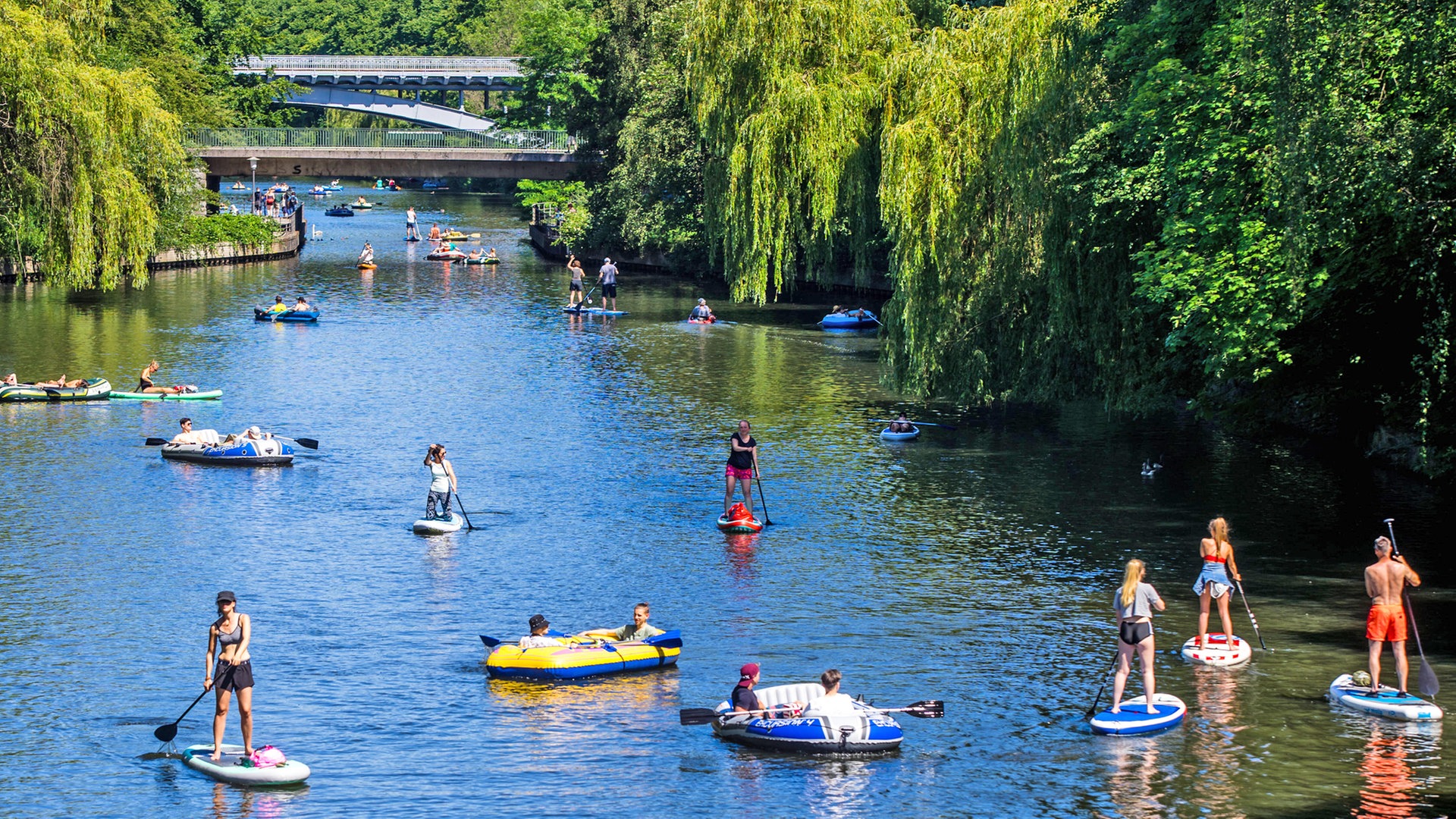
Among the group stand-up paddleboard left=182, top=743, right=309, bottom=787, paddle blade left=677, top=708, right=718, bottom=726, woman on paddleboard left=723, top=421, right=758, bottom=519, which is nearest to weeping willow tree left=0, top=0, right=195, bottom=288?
woman on paddleboard left=723, top=421, right=758, bottom=519

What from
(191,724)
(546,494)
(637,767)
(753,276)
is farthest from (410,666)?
(753,276)

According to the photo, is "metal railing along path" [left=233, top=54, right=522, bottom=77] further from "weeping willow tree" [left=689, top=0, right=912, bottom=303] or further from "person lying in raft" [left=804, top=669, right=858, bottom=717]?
"person lying in raft" [left=804, top=669, right=858, bottom=717]

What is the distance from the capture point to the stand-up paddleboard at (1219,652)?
2123 centimetres

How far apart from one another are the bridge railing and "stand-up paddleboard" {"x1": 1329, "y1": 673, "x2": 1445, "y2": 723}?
78.9 metres

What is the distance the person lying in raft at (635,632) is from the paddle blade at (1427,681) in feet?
31.5

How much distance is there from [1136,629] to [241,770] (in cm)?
1028

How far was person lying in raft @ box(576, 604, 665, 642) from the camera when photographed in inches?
837

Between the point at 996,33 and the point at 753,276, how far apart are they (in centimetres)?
1548

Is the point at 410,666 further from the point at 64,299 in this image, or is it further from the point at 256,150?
the point at 256,150

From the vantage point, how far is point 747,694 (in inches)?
736

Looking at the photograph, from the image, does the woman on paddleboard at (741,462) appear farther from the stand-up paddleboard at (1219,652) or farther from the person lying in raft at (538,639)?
the stand-up paddleboard at (1219,652)

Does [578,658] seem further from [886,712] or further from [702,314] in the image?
[702,314]

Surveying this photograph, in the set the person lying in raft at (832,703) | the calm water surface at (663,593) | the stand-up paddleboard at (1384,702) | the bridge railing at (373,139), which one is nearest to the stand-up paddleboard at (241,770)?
the calm water surface at (663,593)

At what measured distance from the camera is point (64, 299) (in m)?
62.9
